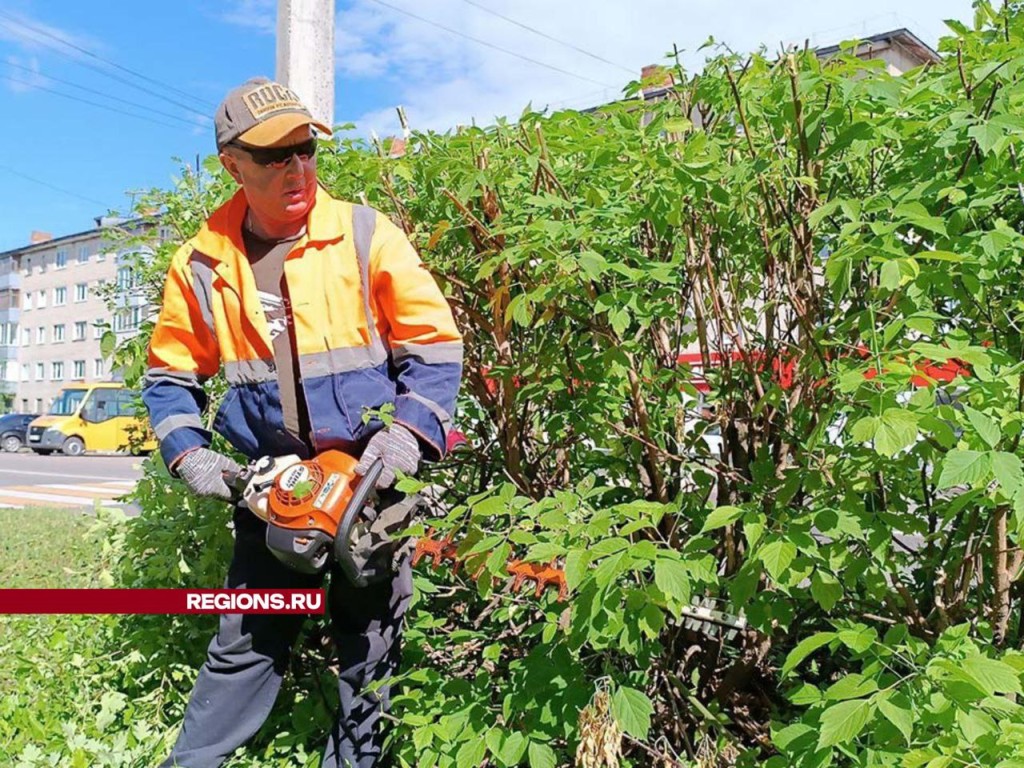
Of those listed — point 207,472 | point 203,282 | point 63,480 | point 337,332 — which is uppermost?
point 203,282

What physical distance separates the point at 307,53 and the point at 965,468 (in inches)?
106

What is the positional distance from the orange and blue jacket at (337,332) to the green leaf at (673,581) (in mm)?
728

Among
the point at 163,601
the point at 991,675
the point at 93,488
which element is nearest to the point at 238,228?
the point at 163,601

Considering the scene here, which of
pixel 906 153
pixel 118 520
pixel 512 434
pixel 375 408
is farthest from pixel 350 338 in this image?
pixel 118 520

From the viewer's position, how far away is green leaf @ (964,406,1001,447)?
1.39m

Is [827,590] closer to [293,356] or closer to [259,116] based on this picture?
[293,356]

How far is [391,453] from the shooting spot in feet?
6.83

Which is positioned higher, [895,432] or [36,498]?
[895,432]

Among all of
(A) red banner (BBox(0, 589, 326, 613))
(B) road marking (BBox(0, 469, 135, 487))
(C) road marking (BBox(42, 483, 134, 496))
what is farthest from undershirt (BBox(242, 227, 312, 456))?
(B) road marking (BBox(0, 469, 135, 487))

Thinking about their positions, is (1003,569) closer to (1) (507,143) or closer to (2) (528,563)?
(2) (528,563)

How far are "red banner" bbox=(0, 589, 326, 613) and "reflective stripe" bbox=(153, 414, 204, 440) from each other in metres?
0.48

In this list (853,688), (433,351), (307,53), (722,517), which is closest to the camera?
(853,688)

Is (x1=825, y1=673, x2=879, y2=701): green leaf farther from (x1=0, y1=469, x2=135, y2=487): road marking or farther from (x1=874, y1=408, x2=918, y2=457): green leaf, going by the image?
(x1=0, y1=469, x2=135, y2=487): road marking

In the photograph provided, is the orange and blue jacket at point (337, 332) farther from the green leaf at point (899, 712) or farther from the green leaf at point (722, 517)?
the green leaf at point (899, 712)
